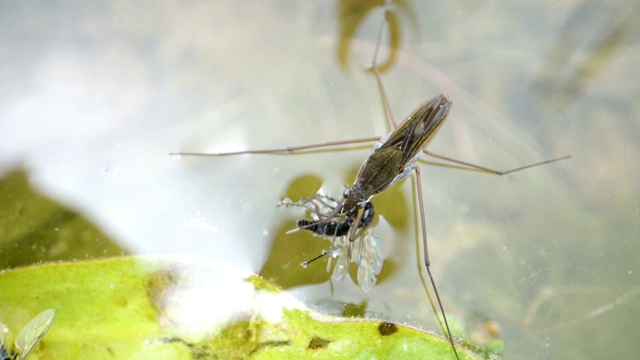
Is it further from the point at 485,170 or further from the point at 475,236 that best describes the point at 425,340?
the point at 485,170

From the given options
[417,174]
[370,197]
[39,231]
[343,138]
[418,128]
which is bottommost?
[39,231]

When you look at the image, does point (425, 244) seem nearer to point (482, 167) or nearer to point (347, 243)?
point (347, 243)

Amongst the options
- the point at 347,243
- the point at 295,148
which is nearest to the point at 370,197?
A: the point at 347,243

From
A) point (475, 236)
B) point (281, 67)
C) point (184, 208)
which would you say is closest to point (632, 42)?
point (475, 236)

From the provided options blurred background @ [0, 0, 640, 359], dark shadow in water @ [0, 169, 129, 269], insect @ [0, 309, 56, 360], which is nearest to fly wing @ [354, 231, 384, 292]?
blurred background @ [0, 0, 640, 359]

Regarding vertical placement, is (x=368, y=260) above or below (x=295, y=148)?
below

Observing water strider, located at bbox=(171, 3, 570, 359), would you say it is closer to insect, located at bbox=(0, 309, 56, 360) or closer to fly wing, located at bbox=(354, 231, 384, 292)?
fly wing, located at bbox=(354, 231, 384, 292)
